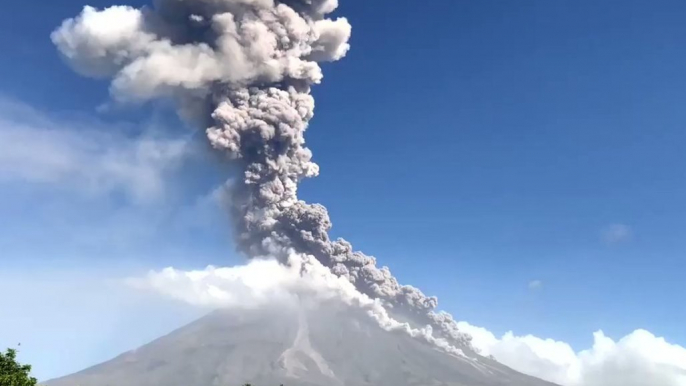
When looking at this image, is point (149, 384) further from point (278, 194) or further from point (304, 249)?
point (278, 194)

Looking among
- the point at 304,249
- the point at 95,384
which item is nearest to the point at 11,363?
the point at 304,249

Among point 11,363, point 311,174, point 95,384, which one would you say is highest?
point 311,174

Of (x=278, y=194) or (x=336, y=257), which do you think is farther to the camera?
(x=336, y=257)

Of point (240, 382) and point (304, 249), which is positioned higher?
point (304, 249)

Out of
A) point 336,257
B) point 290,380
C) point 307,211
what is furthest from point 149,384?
point 307,211

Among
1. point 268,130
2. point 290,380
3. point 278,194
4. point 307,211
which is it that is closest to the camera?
point 268,130

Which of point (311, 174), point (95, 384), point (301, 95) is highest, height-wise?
point (301, 95)

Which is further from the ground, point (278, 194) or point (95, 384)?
point (278, 194)

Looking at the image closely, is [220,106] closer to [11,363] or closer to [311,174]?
Answer: [311,174]

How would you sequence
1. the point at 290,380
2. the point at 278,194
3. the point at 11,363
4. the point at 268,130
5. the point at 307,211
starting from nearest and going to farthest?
the point at 11,363, the point at 268,130, the point at 278,194, the point at 307,211, the point at 290,380
